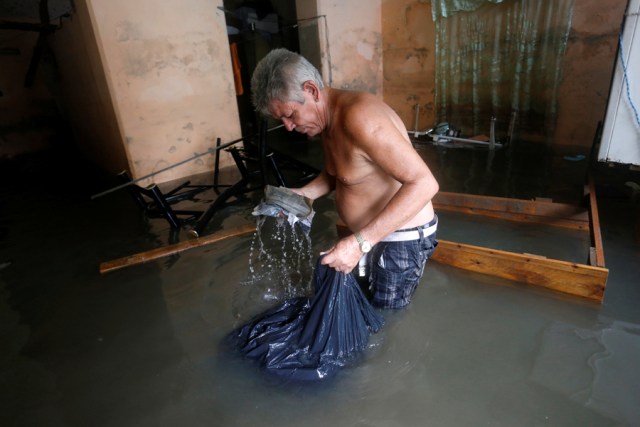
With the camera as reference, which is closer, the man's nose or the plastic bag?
the man's nose

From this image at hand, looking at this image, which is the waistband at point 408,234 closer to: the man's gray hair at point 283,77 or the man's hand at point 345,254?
the man's hand at point 345,254

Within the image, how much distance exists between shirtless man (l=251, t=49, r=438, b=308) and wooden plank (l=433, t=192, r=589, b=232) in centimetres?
180

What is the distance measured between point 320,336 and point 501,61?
6.71 metres

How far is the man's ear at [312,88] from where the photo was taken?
1.91 m

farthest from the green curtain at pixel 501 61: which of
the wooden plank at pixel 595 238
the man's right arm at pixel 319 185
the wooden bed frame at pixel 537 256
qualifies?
the man's right arm at pixel 319 185

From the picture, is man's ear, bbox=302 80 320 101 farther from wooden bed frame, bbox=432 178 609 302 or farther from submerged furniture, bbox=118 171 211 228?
submerged furniture, bbox=118 171 211 228

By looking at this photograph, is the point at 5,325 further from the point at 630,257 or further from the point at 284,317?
the point at 630,257

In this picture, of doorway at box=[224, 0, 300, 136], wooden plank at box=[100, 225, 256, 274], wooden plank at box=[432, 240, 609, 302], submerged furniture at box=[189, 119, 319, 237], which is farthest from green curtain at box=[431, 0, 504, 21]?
wooden plank at box=[100, 225, 256, 274]

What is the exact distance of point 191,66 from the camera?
20.8 ft

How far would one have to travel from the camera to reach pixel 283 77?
186cm

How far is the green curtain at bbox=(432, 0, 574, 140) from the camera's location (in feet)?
20.4

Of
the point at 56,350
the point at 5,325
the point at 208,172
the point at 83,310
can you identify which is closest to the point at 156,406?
the point at 56,350

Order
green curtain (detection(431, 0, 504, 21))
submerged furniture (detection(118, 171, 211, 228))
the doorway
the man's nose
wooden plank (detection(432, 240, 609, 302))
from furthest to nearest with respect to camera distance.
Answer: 1. the doorway
2. green curtain (detection(431, 0, 504, 21))
3. submerged furniture (detection(118, 171, 211, 228))
4. wooden plank (detection(432, 240, 609, 302))
5. the man's nose

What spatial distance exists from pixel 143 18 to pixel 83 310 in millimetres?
4704
